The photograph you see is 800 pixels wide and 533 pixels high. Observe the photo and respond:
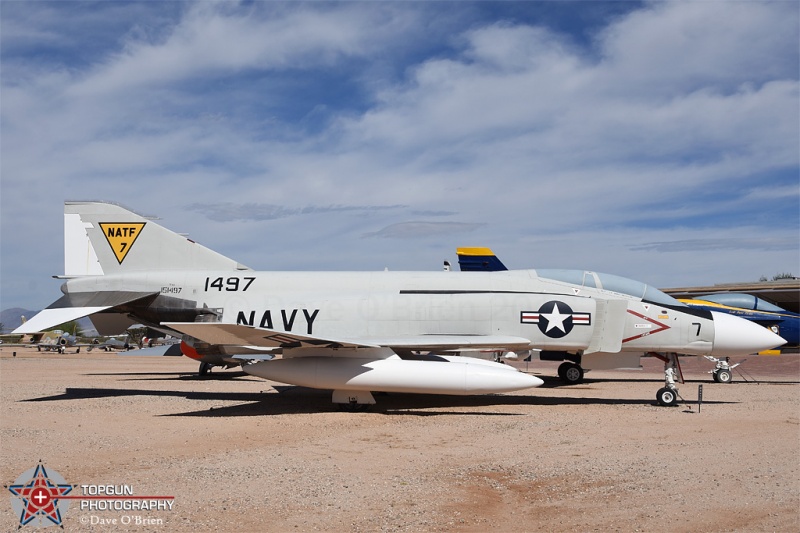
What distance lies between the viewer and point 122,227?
48.2 ft

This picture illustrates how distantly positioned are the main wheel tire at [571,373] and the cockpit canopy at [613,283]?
5.00 metres

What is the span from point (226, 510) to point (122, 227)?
35.5ft

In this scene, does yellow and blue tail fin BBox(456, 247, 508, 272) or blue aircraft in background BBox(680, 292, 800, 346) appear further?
yellow and blue tail fin BBox(456, 247, 508, 272)

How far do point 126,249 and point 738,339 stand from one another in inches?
538

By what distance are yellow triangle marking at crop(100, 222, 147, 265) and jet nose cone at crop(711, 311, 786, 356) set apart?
13034 millimetres

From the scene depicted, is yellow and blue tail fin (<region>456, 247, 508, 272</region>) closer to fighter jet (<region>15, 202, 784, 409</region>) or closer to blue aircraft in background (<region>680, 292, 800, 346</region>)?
blue aircraft in background (<region>680, 292, 800, 346</region>)

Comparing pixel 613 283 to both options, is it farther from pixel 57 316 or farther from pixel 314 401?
pixel 57 316

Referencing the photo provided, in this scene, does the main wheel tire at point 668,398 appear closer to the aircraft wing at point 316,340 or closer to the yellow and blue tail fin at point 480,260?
the aircraft wing at point 316,340

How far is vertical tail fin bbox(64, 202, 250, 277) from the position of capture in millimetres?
14531

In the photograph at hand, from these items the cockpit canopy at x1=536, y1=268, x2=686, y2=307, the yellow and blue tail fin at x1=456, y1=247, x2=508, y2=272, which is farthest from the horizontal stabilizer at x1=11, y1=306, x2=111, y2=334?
the yellow and blue tail fin at x1=456, y1=247, x2=508, y2=272

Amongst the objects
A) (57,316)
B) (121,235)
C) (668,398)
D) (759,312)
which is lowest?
(668,398)

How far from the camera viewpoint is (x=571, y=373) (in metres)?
17.8

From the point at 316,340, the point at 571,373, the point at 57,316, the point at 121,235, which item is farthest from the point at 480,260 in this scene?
the point at 57,316

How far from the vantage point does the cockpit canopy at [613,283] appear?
516 inches
